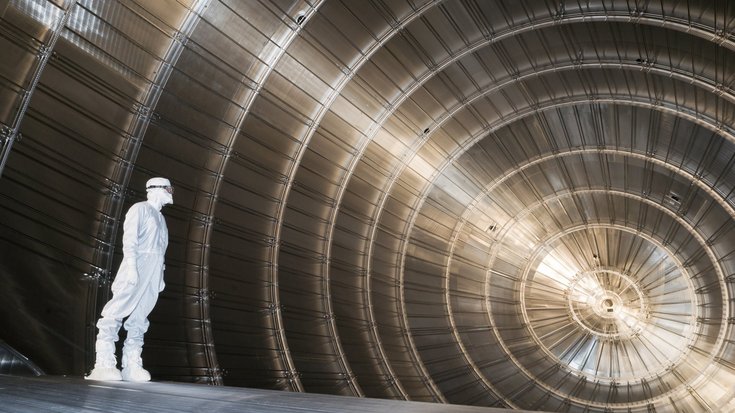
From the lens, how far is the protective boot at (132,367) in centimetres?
978

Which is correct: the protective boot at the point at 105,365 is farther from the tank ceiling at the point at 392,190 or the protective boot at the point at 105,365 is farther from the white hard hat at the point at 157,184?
the tank ceiling at the point at 392,190

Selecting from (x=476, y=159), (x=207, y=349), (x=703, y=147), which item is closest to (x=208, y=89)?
(x=207, y=349)

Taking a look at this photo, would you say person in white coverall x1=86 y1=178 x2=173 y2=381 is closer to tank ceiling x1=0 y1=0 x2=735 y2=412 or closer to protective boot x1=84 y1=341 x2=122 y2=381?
protective boot x1=84 y1=341 x2=122 y2=381

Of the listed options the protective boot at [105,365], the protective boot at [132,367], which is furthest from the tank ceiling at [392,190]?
the protective boot at [105,365]

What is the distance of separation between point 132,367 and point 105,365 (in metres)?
0.47

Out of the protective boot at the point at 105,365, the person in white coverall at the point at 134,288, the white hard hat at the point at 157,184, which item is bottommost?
the protective boot at the point at 105,365

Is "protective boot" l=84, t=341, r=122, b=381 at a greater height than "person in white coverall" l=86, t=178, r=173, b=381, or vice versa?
"person in white coverall" l=86, t=178, r=173, b=381

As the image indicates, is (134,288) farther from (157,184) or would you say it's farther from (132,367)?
(157,184)

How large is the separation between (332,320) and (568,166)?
15.0 m

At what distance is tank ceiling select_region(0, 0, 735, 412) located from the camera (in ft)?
59.6

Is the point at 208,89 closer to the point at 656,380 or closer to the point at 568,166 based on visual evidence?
the point at 568,166

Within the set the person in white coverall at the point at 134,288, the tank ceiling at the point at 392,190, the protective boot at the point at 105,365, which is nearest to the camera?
the protective boot at the point at 105,365

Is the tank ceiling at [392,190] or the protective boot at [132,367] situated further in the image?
the tank ceiling at [392,190]

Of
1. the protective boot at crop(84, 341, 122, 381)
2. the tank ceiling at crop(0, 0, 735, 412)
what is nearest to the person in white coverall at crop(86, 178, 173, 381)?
the protective boot at crop(84, 341, 122, 381)
